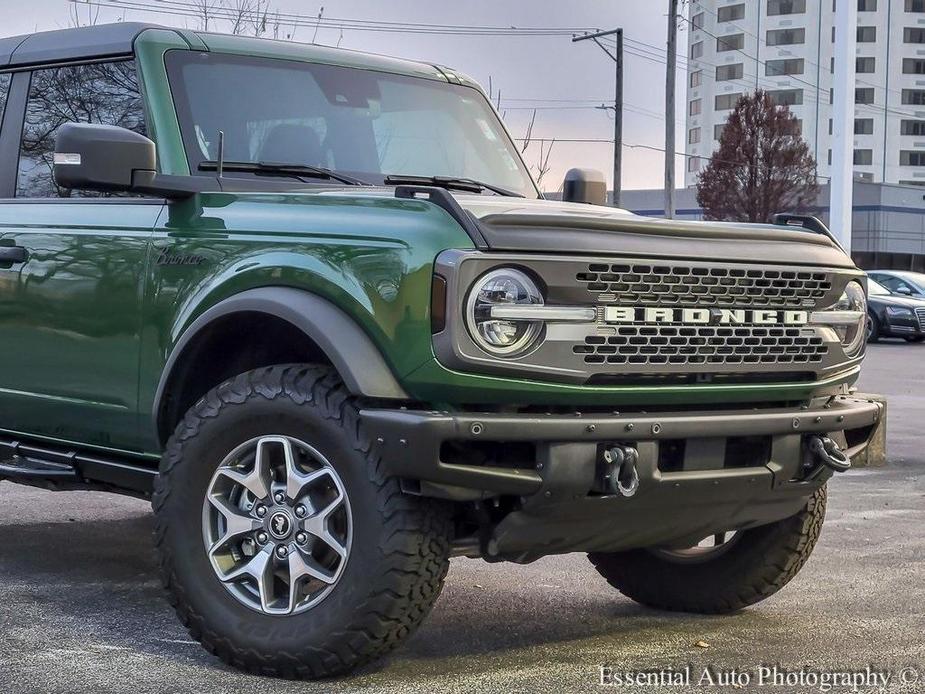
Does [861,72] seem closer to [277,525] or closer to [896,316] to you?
[896,316]

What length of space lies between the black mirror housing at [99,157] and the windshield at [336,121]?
394 millimetres

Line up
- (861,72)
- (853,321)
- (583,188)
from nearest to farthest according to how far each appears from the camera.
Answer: (853,321)
(583,188)
(861,72)

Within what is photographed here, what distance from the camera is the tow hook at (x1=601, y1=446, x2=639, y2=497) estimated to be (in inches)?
170

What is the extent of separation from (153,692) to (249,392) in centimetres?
91

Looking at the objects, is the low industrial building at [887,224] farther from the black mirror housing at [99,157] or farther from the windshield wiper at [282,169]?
the black mirror housing at [99,157]

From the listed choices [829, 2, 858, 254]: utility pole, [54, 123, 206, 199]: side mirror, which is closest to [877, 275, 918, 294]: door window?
[829, 2, 858, 254]: utility pole

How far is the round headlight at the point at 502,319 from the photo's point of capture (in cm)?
424

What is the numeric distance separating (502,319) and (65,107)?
2624 millimetres

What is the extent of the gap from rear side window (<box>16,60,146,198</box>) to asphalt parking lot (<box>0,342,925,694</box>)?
1552mm

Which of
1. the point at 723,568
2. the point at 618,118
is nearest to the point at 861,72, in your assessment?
the point at 618,118

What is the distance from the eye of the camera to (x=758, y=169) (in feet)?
240

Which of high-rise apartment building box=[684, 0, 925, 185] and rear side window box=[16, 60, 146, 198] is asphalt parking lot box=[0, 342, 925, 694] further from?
high-rise apartment building box=[684, 0, 925, 185]

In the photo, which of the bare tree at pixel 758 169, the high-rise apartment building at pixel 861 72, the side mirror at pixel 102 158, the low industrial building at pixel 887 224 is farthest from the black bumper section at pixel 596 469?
the high-rise apartment building at pixel 861 72

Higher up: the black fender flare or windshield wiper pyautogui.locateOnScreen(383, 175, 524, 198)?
windshield wiper pyautogui.locateOnScreen(383, 175, 524, 198)
